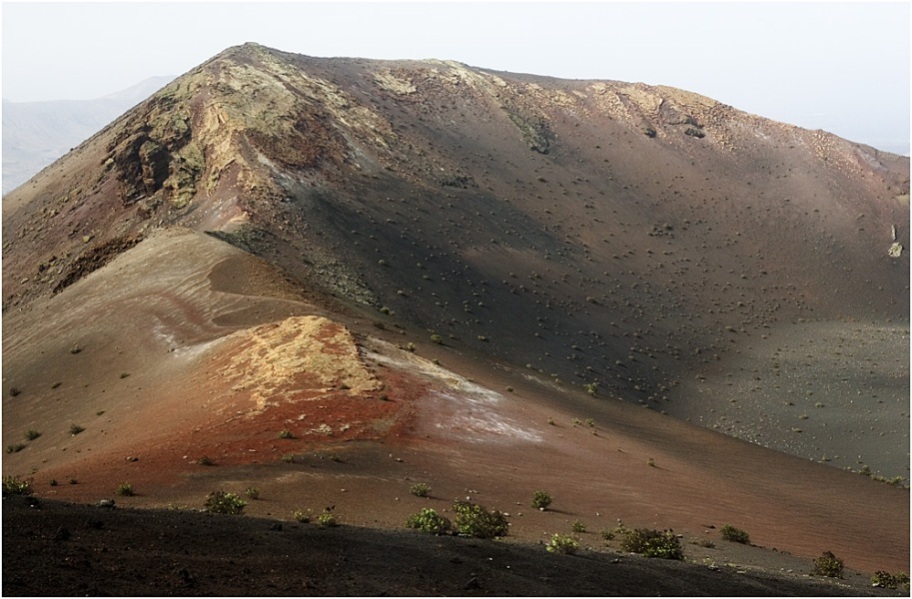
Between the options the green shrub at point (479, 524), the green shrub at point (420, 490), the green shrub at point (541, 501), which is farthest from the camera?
the green shrub at point (541, 501)

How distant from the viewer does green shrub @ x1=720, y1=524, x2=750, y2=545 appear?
20422 mm

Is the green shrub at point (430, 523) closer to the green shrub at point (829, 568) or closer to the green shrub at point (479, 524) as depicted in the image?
the green shrub at point (479, 524)

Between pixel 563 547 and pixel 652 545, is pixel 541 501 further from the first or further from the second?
pixel 563 547

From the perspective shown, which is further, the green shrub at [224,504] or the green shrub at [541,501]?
the green shrub at [541,501]

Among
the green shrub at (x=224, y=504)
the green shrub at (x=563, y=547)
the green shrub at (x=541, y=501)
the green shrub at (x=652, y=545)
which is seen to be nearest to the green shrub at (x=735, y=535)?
the green shrub at (x=652, y=545)

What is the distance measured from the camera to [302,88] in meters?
69.2

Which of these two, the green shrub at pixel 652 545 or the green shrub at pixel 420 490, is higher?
the green shrub at pixel 652 545

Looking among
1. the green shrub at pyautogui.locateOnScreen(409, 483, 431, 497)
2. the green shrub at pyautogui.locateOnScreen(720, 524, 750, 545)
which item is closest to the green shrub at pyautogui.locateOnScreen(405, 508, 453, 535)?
the green shrub at pyautogui.locateOnScreen(409, 483, 431, 497)

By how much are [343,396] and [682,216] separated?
60.6m

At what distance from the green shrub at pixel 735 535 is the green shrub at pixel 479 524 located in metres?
6.74

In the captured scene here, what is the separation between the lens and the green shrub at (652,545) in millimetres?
16594

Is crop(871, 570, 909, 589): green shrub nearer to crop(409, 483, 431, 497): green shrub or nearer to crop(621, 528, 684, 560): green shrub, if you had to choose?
crop(621, 528, 684, 560): green shrub

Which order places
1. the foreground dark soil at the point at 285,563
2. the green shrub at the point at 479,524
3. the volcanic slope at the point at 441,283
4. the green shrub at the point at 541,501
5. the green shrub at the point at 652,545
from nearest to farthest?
the foreground dark soil at the point at 285,563 → the green shrub at the point at 479,524 → the green shrub at the point at 652,545 → the green shrub at the point at 541,501 → the volcanic slope at the point at 441,283

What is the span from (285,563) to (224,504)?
4.49 m
